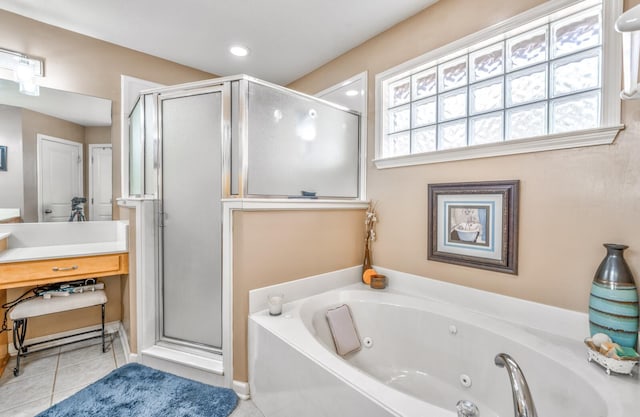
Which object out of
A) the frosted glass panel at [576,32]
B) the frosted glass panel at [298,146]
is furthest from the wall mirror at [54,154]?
the frosted glass panel at [576,32]

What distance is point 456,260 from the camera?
1.81m

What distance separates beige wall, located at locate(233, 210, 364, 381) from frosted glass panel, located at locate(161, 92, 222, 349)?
227mm

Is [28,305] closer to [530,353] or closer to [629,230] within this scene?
[530,353]

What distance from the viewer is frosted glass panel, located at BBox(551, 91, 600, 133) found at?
4.43ft

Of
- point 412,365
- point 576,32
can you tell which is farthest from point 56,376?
point 576,32

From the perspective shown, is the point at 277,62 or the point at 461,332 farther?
the point at 277,62

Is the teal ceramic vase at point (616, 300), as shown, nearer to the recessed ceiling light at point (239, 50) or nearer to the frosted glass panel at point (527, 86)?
the frosted glass panel at point (527, 86)

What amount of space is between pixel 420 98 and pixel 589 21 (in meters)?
0.93

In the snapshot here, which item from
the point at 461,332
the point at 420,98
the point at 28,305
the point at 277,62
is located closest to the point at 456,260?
the point at 461,332

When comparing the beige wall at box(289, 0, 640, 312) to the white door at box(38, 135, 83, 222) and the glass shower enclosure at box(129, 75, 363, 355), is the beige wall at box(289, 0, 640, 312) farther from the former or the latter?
the white door at box(38, 135, 83, 222)

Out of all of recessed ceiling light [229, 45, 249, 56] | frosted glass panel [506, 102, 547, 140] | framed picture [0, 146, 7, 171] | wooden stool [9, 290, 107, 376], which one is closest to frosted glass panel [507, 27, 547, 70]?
frosted glass panel [506, 102, 547, 140]

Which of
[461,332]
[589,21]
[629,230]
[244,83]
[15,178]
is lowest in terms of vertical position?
[461,332]

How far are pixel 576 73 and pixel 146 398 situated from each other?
305 cm

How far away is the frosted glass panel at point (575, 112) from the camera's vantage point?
1352 millimetres
